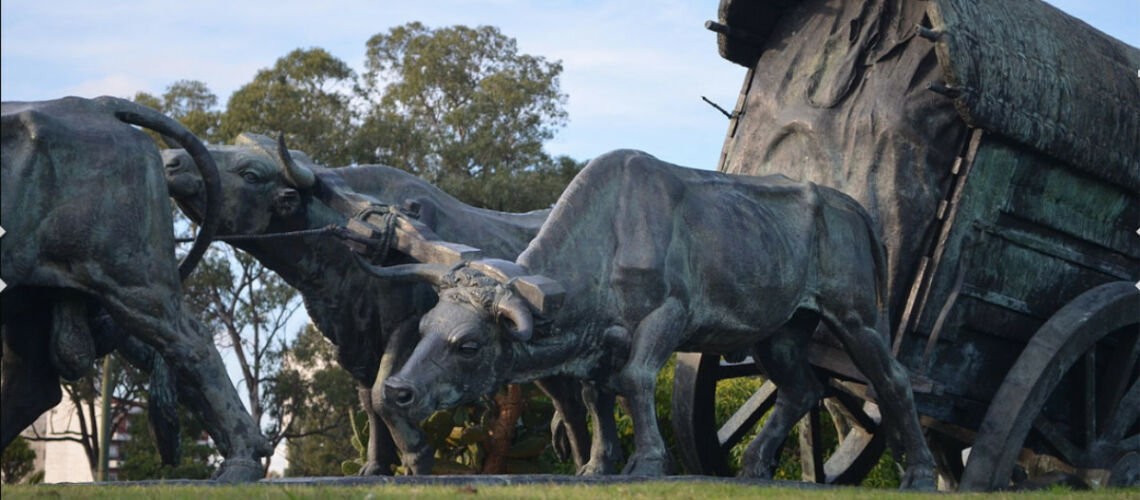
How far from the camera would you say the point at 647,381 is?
813 cm

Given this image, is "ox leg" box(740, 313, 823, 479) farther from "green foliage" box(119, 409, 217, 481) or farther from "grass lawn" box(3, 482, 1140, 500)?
"green foliage" box(119, 409, 217, 481)

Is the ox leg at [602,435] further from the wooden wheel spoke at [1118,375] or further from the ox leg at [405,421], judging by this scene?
the wooden wheel spoke at [1118,375]

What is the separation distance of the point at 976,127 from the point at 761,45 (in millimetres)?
1979

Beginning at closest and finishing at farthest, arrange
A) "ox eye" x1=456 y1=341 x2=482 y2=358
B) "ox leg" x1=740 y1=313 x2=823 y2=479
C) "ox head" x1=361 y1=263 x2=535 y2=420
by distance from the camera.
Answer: "ox head" x1=361 y1=263 x2=535 y2=420, "ox eye" x1=456 y1=341 x2=482 y2=358, "ox leg" x1=740 y1=313 x2=823 y2=479

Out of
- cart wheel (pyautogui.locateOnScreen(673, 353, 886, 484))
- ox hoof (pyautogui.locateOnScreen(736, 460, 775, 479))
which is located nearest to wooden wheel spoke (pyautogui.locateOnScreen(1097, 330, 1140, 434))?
cart wheel (pyautogui.locateOnScreen(673, 353, 886, 484))

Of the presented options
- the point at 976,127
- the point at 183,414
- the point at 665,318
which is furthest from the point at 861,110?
the point at 183,414

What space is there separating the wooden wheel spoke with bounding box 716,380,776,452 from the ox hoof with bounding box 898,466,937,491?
6.66 ft

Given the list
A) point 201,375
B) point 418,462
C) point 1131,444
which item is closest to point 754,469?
point 418,462

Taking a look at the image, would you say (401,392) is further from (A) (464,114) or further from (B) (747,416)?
(A) (464,114)

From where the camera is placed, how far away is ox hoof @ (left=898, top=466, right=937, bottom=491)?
9.31 m

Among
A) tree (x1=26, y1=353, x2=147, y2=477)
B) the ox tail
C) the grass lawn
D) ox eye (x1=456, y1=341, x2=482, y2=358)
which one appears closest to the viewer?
the grass lawn

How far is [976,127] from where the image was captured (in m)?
9.61

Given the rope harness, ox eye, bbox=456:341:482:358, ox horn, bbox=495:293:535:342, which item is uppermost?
the rope harness

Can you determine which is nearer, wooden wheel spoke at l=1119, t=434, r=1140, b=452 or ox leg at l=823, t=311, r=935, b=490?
ox leg at l=823, t=311, r=935, b=490
